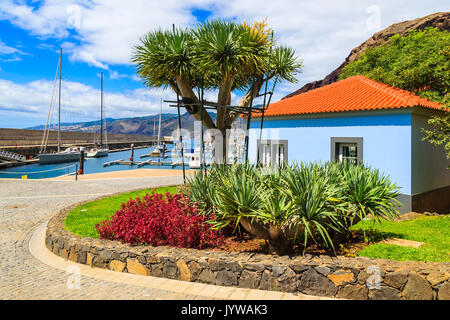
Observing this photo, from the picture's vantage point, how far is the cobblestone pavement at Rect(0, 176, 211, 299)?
5055 millimetres

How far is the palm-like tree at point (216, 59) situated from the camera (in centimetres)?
863

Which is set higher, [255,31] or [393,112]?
[255,31]

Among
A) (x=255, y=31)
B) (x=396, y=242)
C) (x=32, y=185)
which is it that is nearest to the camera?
(x=396, y=242)

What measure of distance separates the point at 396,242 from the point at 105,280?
6217 millimetres

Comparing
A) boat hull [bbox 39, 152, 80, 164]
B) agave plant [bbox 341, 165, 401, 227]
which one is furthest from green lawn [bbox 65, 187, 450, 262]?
boat hull [bbox 39, 152, 80, 164]

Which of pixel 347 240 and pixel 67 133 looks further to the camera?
pixel 67 133

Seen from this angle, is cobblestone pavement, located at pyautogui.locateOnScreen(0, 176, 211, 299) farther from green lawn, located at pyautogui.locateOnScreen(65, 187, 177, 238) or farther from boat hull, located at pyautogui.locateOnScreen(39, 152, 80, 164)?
boat hull, located at pyautogui.locateOnScreen(39, 152, 80, 164)

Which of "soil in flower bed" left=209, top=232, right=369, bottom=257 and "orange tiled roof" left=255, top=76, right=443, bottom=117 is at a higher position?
"orange tiled roof" left=255, top=76, right=443, bottom=117

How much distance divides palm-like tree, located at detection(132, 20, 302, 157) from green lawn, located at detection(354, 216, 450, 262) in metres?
5.14

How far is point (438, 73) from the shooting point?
14812 millimetres

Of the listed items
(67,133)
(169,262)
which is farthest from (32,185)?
(67,133)
